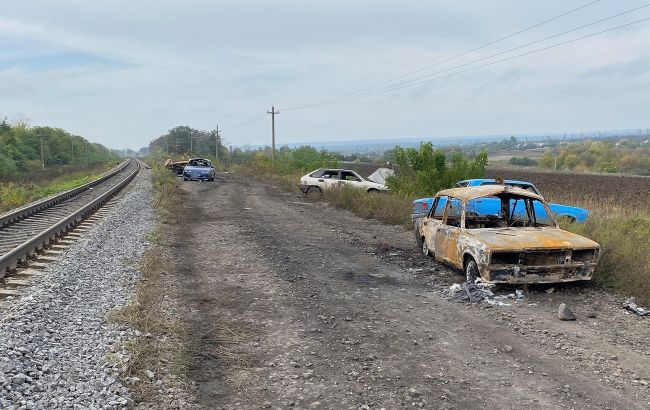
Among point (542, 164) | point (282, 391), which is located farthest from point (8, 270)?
point (542, 164)

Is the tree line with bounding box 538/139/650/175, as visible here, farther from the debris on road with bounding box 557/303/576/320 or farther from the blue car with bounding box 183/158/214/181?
the debris on road with bounding box 557/303/576/320

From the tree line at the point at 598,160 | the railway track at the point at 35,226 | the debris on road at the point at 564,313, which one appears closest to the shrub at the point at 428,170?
the railway track at the point at 35,226

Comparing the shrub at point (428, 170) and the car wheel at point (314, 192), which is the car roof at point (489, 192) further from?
the car wheel at point (314, 192)

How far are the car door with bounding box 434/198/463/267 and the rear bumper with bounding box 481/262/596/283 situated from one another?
1.02 metres

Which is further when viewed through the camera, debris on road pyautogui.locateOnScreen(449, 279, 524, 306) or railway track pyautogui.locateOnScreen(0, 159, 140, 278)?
railway track pyautogui.locateOnScreen(0, 159, 140, 278)

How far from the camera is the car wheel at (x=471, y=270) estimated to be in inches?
305

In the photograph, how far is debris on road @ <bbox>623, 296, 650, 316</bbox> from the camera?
6.54 meters

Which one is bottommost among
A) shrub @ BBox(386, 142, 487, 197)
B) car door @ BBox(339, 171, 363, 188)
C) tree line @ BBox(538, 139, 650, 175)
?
tree line @ BBox(538, 139, 650, 175)

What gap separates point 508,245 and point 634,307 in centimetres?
169

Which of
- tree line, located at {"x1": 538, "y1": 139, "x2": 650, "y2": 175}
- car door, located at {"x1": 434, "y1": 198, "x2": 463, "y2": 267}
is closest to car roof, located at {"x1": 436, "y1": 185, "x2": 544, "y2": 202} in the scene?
car door, located at {"x1": 434, "y1": 198, "x2": 463, "y2": 267}

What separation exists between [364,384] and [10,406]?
285 centimetres

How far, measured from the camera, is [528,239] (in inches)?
292

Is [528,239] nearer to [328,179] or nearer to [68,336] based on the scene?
Result: [68,336]

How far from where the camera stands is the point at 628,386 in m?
4.54
